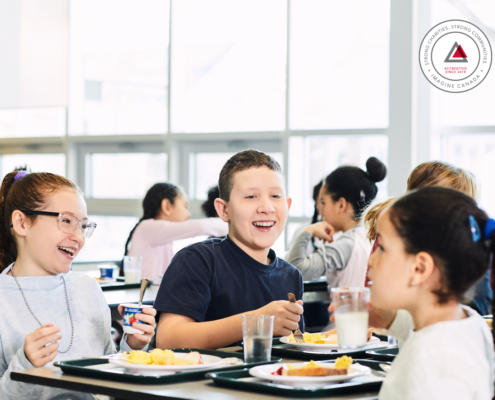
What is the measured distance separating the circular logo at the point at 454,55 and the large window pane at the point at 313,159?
32.0 inches

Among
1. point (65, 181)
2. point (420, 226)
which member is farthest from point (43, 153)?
point (420, 226)

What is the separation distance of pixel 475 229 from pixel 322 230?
2.77m

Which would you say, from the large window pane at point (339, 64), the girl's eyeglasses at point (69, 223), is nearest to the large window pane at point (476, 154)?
the large window pane at point (339, 64)

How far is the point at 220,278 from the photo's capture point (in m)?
2.17

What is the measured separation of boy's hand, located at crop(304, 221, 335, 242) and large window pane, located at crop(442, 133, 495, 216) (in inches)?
66.4

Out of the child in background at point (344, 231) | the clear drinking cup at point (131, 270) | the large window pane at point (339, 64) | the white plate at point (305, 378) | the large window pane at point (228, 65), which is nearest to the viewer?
the white plate at point (305, 378)

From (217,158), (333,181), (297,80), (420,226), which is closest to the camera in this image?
(420,226)

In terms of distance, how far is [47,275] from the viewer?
2.12 m

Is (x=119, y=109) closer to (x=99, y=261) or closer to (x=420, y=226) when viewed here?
(x=99, y=261)

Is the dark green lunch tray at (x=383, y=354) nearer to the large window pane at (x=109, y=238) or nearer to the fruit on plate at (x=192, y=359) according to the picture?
the fruit on plate at (x=192, y=359)

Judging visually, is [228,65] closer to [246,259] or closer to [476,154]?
[476,154]

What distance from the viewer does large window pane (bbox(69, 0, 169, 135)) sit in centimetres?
684

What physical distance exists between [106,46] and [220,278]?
17.9ft

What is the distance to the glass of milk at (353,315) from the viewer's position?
4.81 feet
